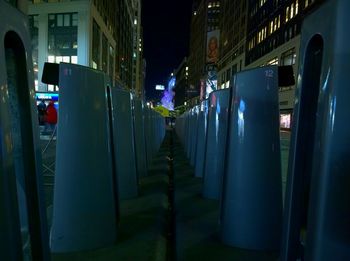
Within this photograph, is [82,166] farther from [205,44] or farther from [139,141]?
[205,44]

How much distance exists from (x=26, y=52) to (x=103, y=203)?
6.17 ft

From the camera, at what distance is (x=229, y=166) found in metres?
3.29

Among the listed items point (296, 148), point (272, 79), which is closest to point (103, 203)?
point (272, 79)

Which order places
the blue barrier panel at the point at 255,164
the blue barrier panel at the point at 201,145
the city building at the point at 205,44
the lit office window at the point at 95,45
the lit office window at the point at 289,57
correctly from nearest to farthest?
the blue barrier panel at the point at 255,164 → the blue barrier panel at the point at 201,145 → the lit office window at the point at 95,45 → the lit office window at the point at 289,57 → the city building at the point at 205,44

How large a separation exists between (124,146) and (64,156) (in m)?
2.00

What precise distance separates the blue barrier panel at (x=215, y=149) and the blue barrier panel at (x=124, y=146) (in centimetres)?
99

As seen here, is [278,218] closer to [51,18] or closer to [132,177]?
[132,177]

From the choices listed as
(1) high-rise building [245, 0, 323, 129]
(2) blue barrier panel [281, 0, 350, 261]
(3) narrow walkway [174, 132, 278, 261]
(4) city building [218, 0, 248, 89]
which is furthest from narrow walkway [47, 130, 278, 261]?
(4) city building [218, 0, 248, 89]

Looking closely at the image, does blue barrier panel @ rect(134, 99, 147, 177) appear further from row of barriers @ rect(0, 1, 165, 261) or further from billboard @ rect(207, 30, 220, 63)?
billboard @ rect(207, 30, 220, 63)

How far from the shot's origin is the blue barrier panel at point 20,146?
4.43 ft

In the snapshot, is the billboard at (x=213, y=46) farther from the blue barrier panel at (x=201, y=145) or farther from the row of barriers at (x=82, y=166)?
the row of barriers at (x=82, y=166)

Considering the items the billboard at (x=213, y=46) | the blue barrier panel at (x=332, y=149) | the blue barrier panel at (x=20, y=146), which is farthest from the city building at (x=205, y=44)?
the blue barrier panel at (x=332, y=149)

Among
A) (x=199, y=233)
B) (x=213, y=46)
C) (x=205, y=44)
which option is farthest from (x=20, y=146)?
(x=205, y=44)

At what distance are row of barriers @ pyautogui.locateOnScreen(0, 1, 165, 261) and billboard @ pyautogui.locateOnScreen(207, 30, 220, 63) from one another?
114 metres
